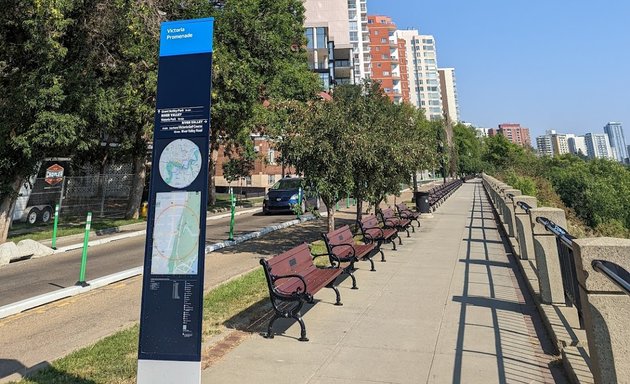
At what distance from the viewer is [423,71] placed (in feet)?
468

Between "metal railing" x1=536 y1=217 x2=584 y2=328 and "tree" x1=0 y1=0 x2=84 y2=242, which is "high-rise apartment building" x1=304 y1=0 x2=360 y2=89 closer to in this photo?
"tree" x1=0 y1=0 x2=84 y2=242

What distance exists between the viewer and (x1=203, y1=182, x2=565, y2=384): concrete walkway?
368 cm

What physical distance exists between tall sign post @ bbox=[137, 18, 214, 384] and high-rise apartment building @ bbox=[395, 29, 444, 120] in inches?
5413

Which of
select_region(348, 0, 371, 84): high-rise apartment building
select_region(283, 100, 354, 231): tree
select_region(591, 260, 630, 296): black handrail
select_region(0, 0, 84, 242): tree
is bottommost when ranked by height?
select_region(591, 260, 630, 296): black handrail

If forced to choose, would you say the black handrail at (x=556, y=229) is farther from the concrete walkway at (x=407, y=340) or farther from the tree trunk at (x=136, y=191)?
the tree trunk at (x=136, y=191)

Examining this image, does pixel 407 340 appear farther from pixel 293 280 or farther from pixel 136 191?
pixel 136 191

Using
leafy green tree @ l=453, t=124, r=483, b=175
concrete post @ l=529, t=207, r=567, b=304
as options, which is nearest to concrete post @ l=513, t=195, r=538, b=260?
concrete post @ l=529, t=207, r=567, b=304

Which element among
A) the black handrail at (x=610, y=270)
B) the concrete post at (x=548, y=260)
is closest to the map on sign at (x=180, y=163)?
the black handrail at (x=610, y=270)

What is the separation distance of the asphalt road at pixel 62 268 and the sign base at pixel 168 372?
5.65 metres

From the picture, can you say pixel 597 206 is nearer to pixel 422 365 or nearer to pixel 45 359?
pixel 422 365

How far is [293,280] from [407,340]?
162 centimetres

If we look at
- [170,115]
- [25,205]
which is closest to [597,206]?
[170,115]

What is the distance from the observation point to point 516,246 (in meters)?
9.44

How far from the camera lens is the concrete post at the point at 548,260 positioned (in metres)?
5.18
